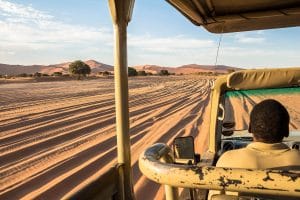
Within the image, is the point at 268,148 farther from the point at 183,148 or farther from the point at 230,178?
the point at 183,148

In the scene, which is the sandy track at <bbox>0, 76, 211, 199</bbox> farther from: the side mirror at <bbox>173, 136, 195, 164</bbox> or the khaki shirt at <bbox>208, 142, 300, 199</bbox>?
the khaki shirt at <bbox>208, 142, 300, 199</bbox>

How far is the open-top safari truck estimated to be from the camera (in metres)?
1.81

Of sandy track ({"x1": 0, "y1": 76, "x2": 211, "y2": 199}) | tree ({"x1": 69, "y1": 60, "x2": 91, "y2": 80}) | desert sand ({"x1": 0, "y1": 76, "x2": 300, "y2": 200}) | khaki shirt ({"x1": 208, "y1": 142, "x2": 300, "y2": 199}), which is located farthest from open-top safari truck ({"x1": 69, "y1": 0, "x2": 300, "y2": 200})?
tree ({"x1": 69, "y1": 60, "x2": 91, "y2": 80})

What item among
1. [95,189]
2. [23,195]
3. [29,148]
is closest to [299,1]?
[95,189]

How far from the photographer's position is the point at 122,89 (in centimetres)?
298

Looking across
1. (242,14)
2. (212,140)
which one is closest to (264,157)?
(212,140)

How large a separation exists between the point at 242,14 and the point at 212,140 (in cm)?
164

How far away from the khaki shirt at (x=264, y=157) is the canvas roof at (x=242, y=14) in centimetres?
263

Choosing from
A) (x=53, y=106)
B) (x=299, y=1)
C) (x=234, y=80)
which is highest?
(x=299, y=1)

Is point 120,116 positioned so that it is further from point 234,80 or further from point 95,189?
point 234,80

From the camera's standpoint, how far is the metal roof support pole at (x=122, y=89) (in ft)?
9.70

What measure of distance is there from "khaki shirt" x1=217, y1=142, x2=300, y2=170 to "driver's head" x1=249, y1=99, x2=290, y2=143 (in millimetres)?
37

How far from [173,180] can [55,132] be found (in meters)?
12.1

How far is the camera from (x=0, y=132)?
13.6 metres
